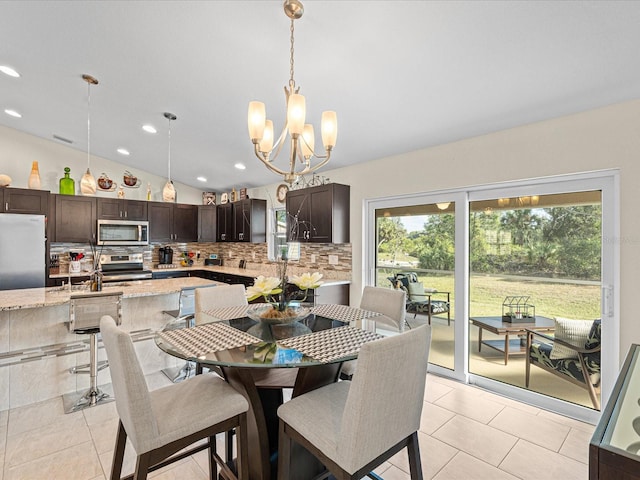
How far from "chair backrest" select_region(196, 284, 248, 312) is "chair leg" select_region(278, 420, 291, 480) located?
1.19 meters

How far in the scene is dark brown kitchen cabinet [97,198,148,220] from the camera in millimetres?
5172

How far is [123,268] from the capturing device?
544 cm

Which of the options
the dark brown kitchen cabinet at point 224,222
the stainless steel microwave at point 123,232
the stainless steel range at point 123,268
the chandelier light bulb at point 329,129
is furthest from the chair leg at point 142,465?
the stainless steel microwave at point 123,232

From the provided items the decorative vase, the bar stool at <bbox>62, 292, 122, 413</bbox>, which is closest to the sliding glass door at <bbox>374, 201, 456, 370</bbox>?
the bar stool at <bbox>62, 292, 122, 413</bbox>

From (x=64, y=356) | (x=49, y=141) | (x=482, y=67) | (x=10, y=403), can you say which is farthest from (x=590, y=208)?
(x=49, y=141)

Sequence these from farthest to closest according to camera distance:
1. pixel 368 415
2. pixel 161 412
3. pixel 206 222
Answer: pixel 206 222 → pixel 161 412 → pixel 368 415

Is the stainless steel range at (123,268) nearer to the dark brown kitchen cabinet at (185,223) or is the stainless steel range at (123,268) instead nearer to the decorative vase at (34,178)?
the dark brown kitchen cabinet at (185,223)

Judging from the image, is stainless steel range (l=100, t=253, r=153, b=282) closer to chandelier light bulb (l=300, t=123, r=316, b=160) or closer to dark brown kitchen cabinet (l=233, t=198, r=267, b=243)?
dark brown kitchen cabinet (l=233, t=198, r=267, b=243)

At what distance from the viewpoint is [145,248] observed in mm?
5914

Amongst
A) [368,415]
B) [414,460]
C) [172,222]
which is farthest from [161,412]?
[172,222]

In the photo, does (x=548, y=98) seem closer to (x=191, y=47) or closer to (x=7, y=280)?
(x=191, y=47)

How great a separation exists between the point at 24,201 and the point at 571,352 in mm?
6553

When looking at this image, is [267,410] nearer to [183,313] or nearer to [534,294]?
[183,313]

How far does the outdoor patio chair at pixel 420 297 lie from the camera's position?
10.9 ft
